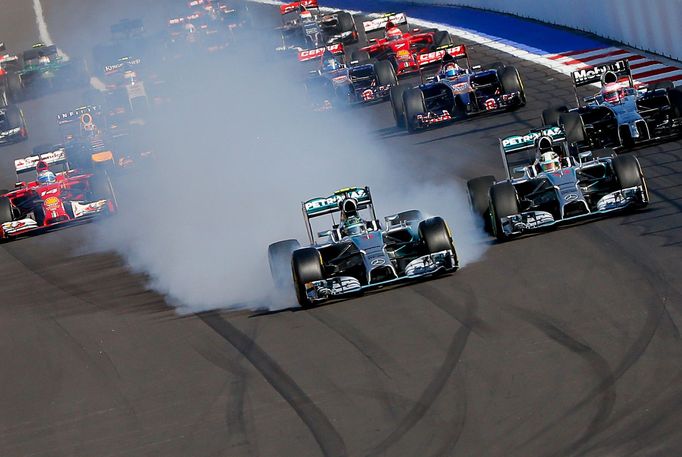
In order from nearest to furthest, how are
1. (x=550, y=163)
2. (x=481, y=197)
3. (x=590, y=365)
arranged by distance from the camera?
(x=590, y=365) → (x=550, y=163) → (x=481, y=197)

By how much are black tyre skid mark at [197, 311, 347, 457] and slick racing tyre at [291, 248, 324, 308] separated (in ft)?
3.39

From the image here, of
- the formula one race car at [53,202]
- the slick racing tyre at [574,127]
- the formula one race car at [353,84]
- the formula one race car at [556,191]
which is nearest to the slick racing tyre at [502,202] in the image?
the formula one race car at [556,191]

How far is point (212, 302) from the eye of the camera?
20.8 meters

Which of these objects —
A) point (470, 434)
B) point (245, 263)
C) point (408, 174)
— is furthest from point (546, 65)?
point (470, 434)

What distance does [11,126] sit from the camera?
44.5m

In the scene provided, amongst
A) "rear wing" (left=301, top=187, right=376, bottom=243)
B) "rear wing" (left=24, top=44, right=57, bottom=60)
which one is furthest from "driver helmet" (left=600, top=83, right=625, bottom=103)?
"rear wing" (left=24, top=44, right=57, bottom=60)

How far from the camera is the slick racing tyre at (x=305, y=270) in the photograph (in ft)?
62.2

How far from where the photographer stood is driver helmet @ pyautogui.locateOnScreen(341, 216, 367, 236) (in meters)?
20.1

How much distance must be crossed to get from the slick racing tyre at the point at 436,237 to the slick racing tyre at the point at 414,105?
13.7 meters

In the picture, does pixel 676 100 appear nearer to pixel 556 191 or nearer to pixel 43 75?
pixel 556 191

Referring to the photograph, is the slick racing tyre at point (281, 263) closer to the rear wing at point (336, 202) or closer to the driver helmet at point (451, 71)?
the rear wing at point (336, 202)

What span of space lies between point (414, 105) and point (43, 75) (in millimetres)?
25804

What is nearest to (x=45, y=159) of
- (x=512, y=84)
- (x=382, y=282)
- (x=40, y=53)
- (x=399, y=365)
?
(x=512, y=84)

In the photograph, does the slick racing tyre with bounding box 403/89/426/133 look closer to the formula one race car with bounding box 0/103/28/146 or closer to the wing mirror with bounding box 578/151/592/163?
the wing mirror with bounding box 578/151/592/163
